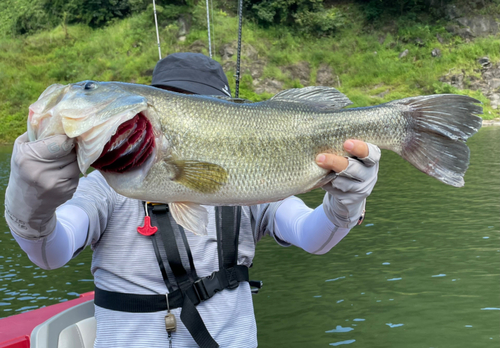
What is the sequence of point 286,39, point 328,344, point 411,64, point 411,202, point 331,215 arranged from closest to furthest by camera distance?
point 331,215 < point 328,344 < point 411,202 < point 411,64 < point 286,39

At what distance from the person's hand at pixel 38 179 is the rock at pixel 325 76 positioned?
3579cm

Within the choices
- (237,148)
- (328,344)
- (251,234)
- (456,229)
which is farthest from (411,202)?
(237,148)

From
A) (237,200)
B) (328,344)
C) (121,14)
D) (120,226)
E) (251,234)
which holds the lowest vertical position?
(121,14)

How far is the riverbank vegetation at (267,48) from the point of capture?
3628 cm

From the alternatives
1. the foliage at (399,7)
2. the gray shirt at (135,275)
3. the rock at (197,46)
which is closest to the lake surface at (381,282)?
the gray shirt at (135,275)

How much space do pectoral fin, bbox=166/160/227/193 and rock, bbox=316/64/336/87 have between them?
35613mm

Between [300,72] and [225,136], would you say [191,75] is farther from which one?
[300,72]

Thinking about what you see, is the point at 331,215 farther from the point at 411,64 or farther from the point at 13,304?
the point at 411,64

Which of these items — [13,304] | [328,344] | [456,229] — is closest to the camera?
[328,344]

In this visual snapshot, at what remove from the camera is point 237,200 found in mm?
2340

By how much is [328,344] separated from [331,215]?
4.53m

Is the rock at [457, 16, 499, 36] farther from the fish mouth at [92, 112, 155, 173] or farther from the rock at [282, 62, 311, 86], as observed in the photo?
the fish mouth at [92, 112, 155, 173]

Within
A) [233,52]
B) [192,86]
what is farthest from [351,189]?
[233,52]

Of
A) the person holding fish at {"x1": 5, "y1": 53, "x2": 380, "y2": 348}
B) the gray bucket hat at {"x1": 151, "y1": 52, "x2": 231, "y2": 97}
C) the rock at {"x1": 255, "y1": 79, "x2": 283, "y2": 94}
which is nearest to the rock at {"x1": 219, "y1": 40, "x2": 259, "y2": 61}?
the rock at {"x1": 255, "y1": 79, "x2": 283, "y2": 94}
